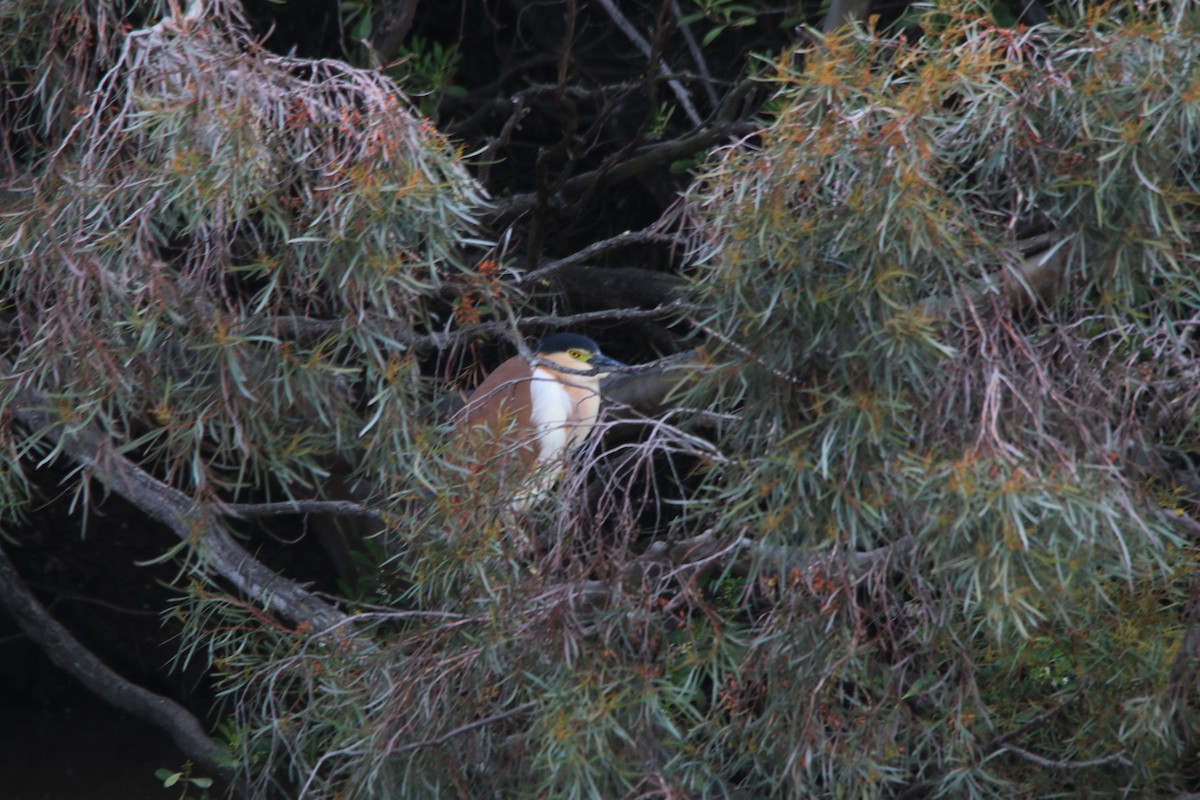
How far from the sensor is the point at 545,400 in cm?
271

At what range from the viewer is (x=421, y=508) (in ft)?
6.36

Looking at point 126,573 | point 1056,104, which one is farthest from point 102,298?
point 126,573

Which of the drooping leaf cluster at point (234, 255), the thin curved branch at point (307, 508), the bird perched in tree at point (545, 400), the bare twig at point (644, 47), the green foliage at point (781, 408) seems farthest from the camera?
the bare twig at point (644, 47)

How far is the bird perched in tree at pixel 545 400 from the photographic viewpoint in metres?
1.98

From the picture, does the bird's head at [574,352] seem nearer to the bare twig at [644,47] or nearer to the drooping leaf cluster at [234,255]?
the drooping leaf cluster at [234,255]

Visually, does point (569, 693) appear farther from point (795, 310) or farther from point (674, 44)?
point (674, 44)

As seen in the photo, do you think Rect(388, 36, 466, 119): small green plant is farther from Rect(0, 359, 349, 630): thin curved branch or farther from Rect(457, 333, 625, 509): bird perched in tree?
Rect(0, 359, 349, 630): thin curved branch

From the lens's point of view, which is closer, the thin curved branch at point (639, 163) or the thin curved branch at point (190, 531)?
the thin curved branch at point (190, 531)

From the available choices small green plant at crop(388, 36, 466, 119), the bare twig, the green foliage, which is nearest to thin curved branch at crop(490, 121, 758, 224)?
the bare twig

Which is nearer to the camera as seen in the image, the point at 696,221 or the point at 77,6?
the point at 696,221

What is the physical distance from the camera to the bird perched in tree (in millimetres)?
1981

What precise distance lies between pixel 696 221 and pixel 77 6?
3.75 ft

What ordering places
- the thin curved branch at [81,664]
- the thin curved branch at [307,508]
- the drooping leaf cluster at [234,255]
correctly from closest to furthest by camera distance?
1. the drooping leaf cluster at [234,255]
2. the thin curved branch at [307,508]
3. the thin curved branch at [81,664]

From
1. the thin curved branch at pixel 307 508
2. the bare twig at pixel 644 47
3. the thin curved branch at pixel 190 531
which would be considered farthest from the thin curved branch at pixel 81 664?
the bare twig at pixel 644 47
